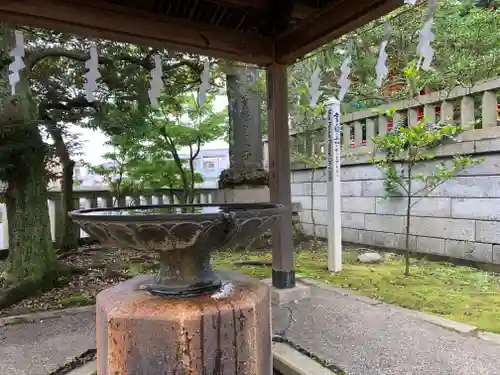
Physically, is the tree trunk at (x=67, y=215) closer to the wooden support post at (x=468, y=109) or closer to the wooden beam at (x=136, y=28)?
the wooden beam at (x=136, y=28)

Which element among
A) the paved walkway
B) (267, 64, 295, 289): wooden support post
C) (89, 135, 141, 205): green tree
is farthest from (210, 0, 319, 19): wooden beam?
(89, 135, 141, 205): green tree

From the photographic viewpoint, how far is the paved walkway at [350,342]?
2.14 meters

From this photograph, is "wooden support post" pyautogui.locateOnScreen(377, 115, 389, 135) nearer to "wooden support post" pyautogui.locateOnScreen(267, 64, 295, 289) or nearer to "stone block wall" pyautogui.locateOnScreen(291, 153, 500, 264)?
"stone block wall" pyautogui.locateOnScreen(291, 153, 500, 264)

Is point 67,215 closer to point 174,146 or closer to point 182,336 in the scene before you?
point 174,146

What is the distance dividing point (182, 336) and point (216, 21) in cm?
249

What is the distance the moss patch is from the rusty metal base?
6.93 feet

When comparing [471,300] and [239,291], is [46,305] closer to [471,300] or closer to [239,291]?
[239,291]

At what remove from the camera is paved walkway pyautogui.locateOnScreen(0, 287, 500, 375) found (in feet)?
Answer: 7.01

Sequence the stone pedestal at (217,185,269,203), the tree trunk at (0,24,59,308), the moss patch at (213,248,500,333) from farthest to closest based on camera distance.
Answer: the stone pedestal at (217,185,269,203) < the tree trunk at (0,24,59,308) < the moss patch at (213,248,500,333)

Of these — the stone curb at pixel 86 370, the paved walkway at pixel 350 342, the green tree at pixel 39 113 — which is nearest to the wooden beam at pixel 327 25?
A: the green tree at pixel 39 113

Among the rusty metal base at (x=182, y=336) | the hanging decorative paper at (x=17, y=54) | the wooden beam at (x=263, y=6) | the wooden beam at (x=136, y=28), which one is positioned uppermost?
the wooden beam at (x=263, y=6)

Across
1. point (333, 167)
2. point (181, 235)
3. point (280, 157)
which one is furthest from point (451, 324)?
point (181, 235)

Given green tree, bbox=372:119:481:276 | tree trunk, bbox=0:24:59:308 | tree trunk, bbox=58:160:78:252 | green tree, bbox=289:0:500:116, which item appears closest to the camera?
tree trunk, bbox=0:24:59:308

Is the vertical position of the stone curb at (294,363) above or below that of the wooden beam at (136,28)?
below
